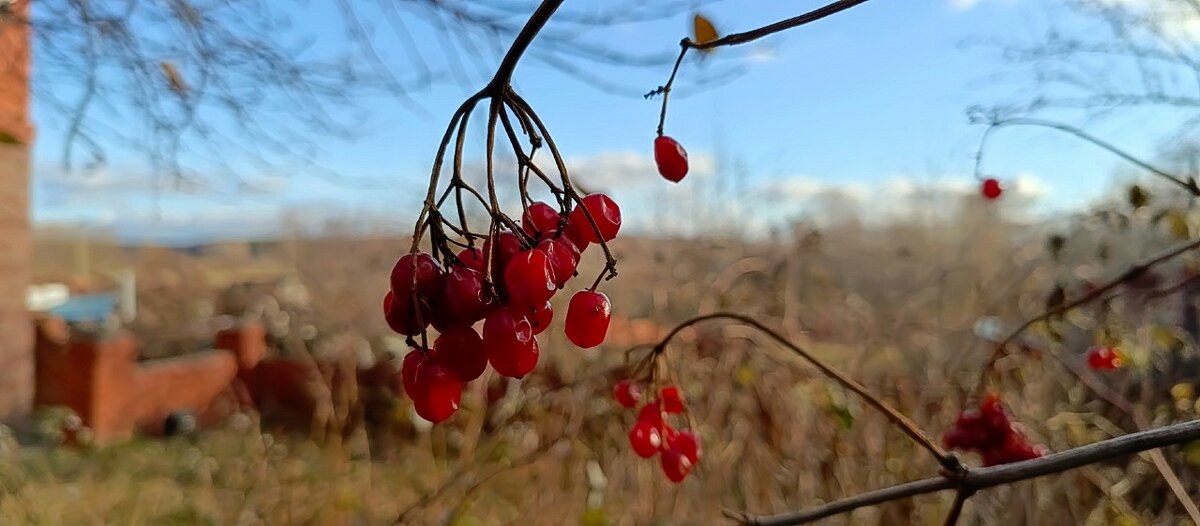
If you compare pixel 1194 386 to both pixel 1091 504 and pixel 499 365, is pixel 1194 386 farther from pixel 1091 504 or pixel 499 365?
pixel 499 365

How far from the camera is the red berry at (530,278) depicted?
40 cm

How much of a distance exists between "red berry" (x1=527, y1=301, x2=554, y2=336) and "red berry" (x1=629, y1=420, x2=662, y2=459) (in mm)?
508

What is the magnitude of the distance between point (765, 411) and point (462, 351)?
1952mm

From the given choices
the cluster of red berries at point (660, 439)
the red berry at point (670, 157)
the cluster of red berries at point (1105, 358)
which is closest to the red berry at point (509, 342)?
the red berry at point (670, 157)

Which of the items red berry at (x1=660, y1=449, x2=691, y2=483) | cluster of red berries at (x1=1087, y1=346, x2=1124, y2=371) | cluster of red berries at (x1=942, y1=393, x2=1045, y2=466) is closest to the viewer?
red berry at (x1=660, y1=449, x2=691, y2=483)

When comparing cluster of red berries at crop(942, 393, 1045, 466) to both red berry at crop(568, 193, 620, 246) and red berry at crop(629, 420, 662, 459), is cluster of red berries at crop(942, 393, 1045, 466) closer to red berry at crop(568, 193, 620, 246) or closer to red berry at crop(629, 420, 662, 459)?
red berry at crop(629, 420, 662, 459)

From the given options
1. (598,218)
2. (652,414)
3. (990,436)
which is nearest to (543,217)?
(598,218)

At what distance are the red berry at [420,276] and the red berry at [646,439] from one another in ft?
1.80

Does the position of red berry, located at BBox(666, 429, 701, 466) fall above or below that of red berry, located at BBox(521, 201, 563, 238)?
below

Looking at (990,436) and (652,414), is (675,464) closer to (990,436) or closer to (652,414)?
(652,414)

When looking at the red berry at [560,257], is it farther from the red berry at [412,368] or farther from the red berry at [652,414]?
the red berry at [652,414]

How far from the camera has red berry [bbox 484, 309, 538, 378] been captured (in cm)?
42

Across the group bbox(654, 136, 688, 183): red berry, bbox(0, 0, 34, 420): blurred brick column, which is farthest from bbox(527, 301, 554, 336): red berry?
bbox(0, 0, 34, 420): blurred brick column

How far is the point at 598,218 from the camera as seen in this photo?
50 cm
